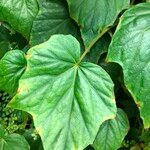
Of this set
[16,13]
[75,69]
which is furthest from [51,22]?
[75,69]

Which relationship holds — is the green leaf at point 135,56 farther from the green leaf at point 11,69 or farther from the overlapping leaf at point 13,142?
the overlapping leaf at point 13,142

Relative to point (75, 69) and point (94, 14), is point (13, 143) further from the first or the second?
point (94, 14)

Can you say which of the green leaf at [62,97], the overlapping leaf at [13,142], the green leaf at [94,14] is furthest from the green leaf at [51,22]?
the overlapping leaf at [13,142]

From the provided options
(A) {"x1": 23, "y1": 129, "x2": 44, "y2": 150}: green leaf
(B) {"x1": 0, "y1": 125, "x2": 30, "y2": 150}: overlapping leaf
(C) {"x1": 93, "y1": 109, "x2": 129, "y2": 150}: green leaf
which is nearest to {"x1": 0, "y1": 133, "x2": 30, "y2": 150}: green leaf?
(B) {"x1": 0, "y1": 125, "x2": 30, "y2": 150}: overlapping leaf

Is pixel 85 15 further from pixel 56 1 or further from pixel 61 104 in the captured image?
pixel 61 104

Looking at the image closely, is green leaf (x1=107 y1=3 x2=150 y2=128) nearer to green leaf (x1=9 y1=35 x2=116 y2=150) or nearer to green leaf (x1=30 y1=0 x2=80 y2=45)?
green leaf (x1=9 y1=35 x2=116 y2=150)

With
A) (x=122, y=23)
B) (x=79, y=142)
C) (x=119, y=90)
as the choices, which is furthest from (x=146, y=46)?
(x=119, y=90)
